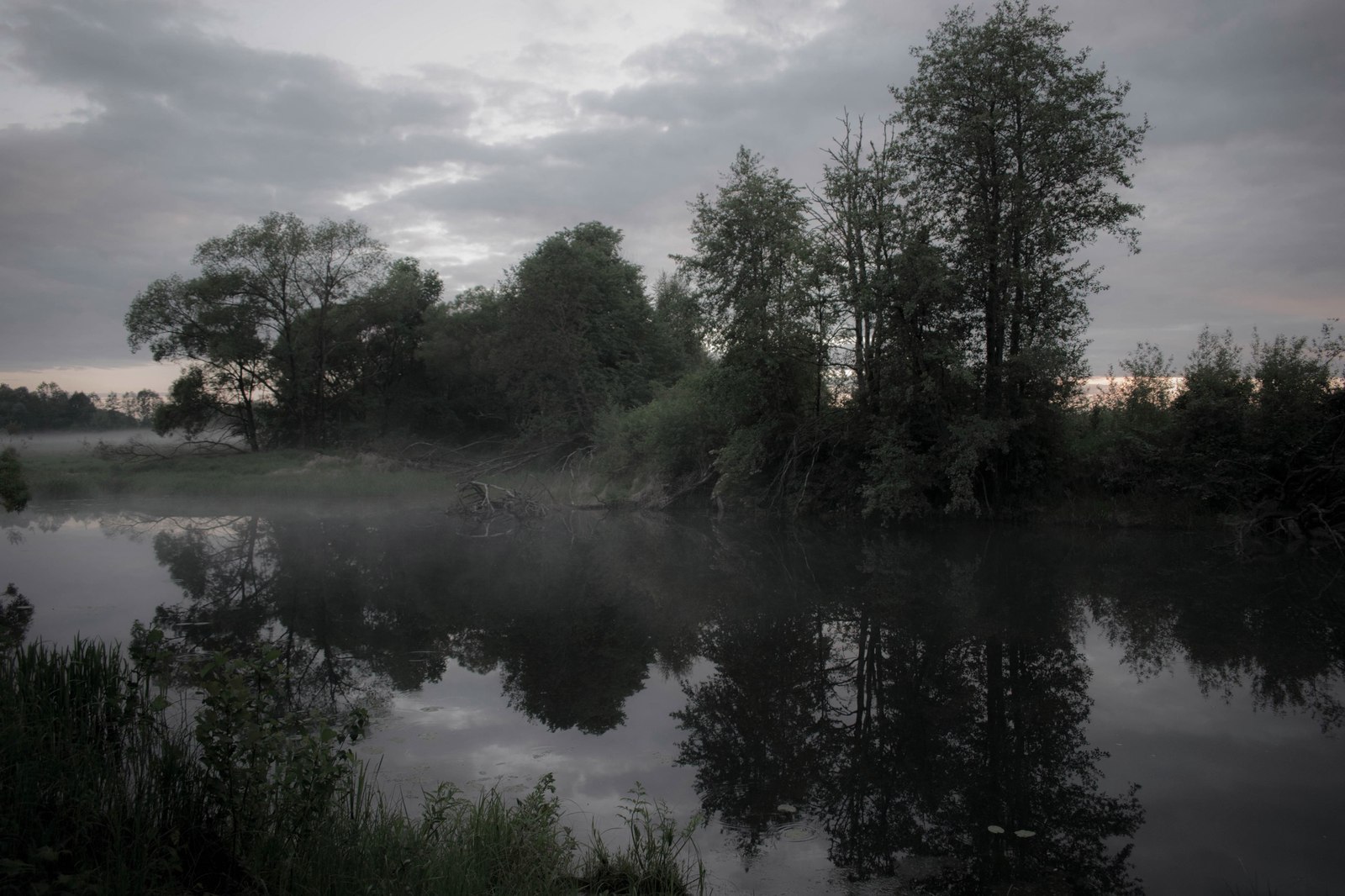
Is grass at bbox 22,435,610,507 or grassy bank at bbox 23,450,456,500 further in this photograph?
grassy bank at bbox 23,450,456,500

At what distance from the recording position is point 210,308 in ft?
125

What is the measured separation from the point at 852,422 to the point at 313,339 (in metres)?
29.6

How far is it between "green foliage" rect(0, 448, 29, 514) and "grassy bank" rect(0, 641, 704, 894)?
11.4 metres

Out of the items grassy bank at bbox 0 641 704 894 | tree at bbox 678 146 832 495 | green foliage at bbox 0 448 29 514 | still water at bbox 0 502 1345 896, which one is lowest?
still water at bbox 0 502 1345 896

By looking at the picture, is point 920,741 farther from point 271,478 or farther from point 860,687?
point 271,478

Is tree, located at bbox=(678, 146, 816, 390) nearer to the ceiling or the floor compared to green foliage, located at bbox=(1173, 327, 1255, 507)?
nearer to the ceiling

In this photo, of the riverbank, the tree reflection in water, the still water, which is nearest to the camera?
the tree reflection in water

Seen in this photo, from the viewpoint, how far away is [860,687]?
28.4ft

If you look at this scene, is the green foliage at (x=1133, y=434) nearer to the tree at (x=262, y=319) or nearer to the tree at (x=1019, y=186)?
the tree at (x=1019, y=186)

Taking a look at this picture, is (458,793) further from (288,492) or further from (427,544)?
(288,492)

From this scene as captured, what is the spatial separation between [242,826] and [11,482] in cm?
1344

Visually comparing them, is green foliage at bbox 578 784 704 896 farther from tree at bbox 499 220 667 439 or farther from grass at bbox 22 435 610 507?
tree at bbox 499 220 667 439

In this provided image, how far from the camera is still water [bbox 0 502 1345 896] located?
17.8 ft

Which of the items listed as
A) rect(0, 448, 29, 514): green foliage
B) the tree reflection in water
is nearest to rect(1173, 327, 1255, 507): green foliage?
the tree reflection in water
